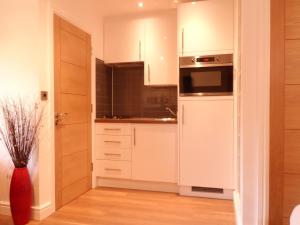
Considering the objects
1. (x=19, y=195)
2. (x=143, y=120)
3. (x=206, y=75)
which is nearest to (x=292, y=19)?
(x=206, y=75)

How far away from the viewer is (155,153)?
3.01 m

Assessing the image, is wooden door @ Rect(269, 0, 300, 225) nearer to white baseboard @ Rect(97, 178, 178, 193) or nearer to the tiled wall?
white baseboard @ Rect(97, 178, 178, 193)

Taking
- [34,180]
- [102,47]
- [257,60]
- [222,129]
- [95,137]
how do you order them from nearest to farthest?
[257,60] < [34,180] < [222,129] < [95,137] < [102,47]

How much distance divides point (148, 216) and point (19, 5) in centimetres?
228

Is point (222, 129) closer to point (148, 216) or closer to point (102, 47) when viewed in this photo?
point (148, 216)

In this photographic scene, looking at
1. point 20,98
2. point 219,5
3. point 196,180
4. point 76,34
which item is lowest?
Result: point 196,180

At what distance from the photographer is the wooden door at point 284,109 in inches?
62.6

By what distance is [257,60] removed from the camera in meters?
1.60

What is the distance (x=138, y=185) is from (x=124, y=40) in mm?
1947

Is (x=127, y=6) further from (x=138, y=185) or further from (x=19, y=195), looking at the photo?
(x=19, y=195)

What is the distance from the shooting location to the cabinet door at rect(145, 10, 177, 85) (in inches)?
128

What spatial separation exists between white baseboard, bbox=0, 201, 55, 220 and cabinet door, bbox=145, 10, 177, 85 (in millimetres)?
1866

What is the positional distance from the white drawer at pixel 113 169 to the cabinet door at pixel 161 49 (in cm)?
112

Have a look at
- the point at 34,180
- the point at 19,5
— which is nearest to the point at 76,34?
the point at 19,5
